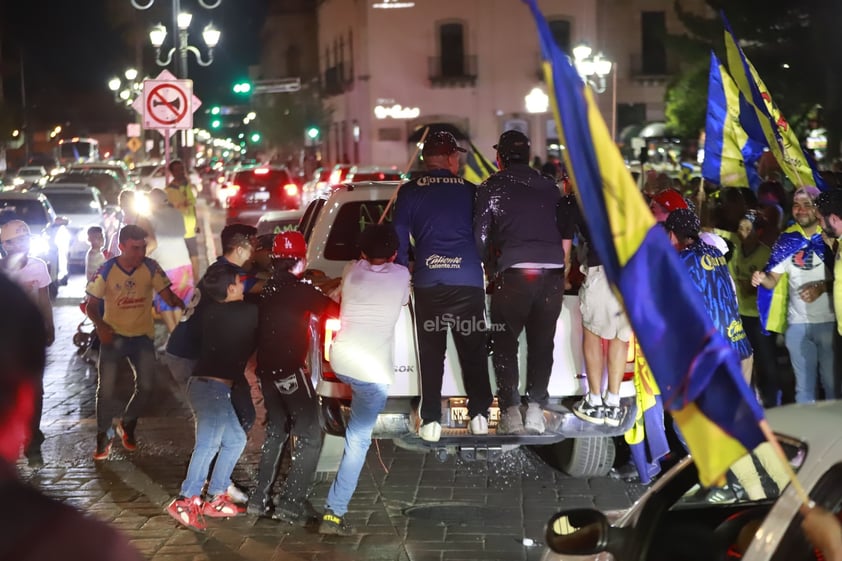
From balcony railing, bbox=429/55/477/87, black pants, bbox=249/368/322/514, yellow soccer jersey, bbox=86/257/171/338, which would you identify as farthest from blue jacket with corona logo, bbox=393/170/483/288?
balcony railing, bbox=429/55/477/87

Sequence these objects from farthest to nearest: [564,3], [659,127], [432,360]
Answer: [564,3] < [659,127] < [432,360]

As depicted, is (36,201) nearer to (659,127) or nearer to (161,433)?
(161,433)

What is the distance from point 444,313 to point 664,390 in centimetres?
398

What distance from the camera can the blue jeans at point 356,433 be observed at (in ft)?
23.0

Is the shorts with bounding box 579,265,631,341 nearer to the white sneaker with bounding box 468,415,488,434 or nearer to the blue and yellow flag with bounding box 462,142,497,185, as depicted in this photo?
the white sneaker with bounding box 468,415,488,434

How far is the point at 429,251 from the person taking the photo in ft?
24.3

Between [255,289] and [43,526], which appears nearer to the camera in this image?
[43,526]

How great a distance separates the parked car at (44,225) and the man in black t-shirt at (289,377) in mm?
10921

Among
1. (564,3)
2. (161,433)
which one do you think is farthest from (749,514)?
(564,3)

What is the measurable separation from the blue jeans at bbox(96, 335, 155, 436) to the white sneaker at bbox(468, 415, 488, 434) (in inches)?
108

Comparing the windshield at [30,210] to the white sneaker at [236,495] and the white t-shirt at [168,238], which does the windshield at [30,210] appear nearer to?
the white t-shirt at [168,238]

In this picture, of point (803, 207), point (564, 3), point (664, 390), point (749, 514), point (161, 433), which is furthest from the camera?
point (564, 3)

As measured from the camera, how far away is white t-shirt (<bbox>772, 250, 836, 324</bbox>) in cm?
867

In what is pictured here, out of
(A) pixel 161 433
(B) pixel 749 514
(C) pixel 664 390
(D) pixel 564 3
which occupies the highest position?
(D) pixel 564 3
